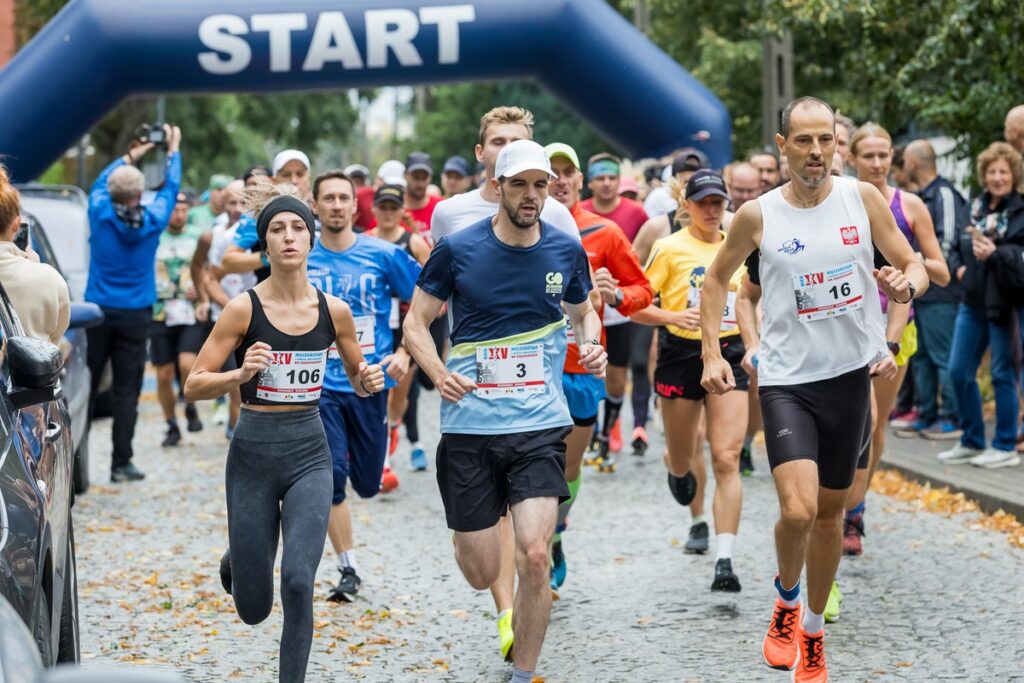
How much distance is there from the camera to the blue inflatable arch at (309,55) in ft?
47.4

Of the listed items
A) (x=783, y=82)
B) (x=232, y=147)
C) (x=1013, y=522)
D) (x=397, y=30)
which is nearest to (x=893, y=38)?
(x=783, y=82)

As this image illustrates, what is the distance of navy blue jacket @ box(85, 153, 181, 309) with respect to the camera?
1208 centimetres

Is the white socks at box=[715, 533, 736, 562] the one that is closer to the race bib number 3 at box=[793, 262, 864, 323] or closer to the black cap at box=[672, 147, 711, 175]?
the race bib number 3 at box=[793, 262, 864, 323]

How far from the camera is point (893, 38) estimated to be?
55.6ft

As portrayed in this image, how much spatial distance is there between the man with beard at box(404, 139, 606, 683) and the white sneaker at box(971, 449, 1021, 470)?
19.8 ft

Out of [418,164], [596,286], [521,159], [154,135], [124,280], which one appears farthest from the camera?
[418,164]

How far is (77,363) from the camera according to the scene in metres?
11.0

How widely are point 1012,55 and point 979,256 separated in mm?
3050

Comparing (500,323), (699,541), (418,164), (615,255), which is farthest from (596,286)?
(418,164)

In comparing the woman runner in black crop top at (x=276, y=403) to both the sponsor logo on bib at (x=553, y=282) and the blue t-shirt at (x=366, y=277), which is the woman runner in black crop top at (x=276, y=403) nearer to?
the sponsor logo on bib at (x=553, y=282)

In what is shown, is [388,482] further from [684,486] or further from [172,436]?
[172,436]

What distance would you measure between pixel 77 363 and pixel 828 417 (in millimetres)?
6231

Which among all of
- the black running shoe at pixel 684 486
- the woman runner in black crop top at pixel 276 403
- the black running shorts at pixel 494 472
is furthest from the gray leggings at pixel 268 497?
the black running shoe at pixel 684 486

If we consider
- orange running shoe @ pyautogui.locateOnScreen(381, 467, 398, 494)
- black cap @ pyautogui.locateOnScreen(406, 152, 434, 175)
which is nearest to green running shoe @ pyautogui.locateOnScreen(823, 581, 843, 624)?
orange running shoe @ pyautogui.locateOnScreen(381, 467, 398, 494)
